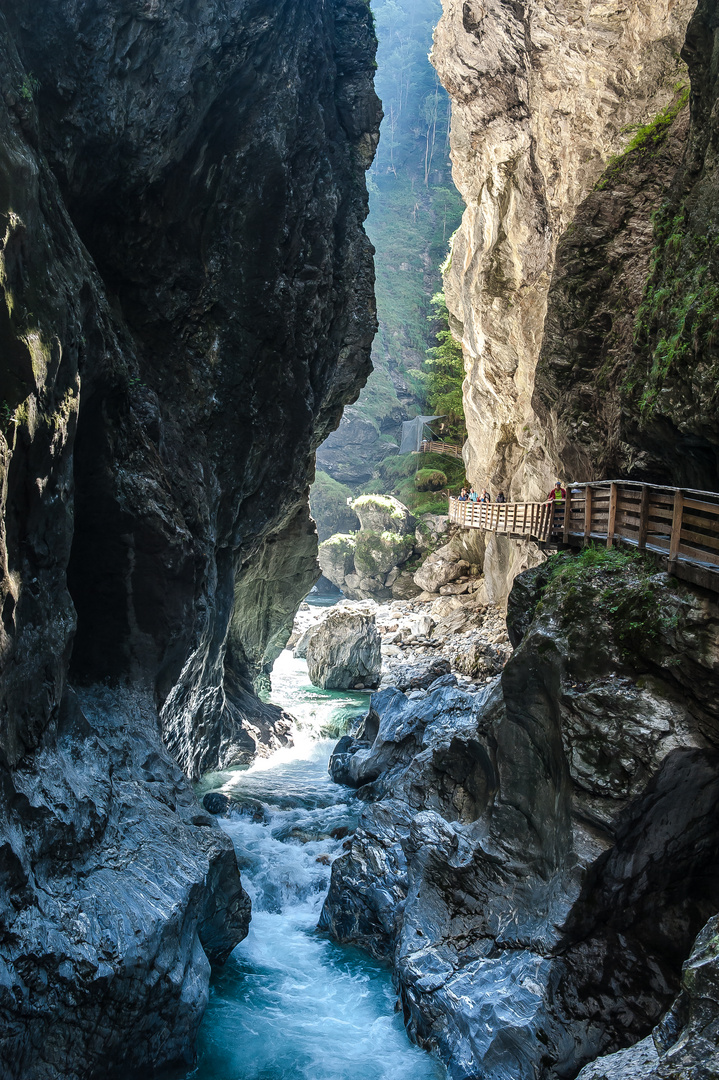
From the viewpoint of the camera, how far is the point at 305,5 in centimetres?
1474

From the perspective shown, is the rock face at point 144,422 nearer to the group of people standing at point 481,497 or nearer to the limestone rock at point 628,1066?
the limestone rock at point 628,1066

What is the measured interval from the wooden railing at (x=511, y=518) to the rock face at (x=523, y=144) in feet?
9.85

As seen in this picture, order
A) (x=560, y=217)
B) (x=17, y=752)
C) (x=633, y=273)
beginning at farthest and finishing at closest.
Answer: (x=560, y=217), (x=633, y=273), (x=17, y=752)

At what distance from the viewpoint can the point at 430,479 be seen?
41.7 meters

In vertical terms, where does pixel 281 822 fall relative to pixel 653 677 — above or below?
below

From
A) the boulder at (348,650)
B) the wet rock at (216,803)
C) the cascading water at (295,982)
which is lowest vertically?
the cascading water at (295,982)

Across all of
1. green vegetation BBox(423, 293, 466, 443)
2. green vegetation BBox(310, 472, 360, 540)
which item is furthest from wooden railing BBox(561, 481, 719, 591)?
green vegetation BBox(310, 472, 360, 540)

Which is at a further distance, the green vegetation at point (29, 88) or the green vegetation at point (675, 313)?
the green vegetation at point (675, 313)

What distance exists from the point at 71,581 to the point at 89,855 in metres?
4.27

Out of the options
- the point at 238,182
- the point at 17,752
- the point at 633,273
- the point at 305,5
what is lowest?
the point at 17,752

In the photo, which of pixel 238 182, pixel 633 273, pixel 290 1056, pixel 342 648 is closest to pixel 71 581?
pixel 290 1056

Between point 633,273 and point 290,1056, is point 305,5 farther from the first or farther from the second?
point 290,1056

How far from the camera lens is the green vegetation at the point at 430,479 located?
41.7 m

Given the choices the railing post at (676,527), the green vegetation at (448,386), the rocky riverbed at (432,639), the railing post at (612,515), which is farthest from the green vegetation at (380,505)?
the railing post at (676,527)
